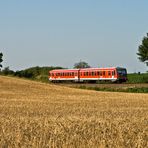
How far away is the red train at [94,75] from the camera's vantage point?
7075 cm

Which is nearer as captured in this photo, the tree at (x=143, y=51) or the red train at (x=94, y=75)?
the red train at (x=94, y=75)

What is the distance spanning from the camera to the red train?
7075 cm

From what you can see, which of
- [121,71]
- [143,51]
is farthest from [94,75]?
[143,51]

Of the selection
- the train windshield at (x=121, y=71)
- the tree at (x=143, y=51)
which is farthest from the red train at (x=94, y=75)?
the tree at (x=143, y=51)

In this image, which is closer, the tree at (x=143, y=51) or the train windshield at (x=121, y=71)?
the train windshield at (x=121, y=71)

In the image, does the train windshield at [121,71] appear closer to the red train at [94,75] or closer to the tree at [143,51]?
the red train at [94,75]

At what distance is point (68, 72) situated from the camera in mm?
78188

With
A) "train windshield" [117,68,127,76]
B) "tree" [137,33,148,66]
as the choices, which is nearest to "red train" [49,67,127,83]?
"train windshield" [117,68,127,76]

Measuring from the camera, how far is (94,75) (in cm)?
7275

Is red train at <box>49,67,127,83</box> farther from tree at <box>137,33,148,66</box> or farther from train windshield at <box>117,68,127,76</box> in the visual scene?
tree at <box>137,33,148,66</box>

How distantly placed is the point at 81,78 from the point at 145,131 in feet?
212

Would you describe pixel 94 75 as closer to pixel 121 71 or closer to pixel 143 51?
pixel 121 71

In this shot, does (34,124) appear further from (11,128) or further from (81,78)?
(81,78)

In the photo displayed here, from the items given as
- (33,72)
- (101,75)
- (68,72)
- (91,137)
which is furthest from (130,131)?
(33,72)
